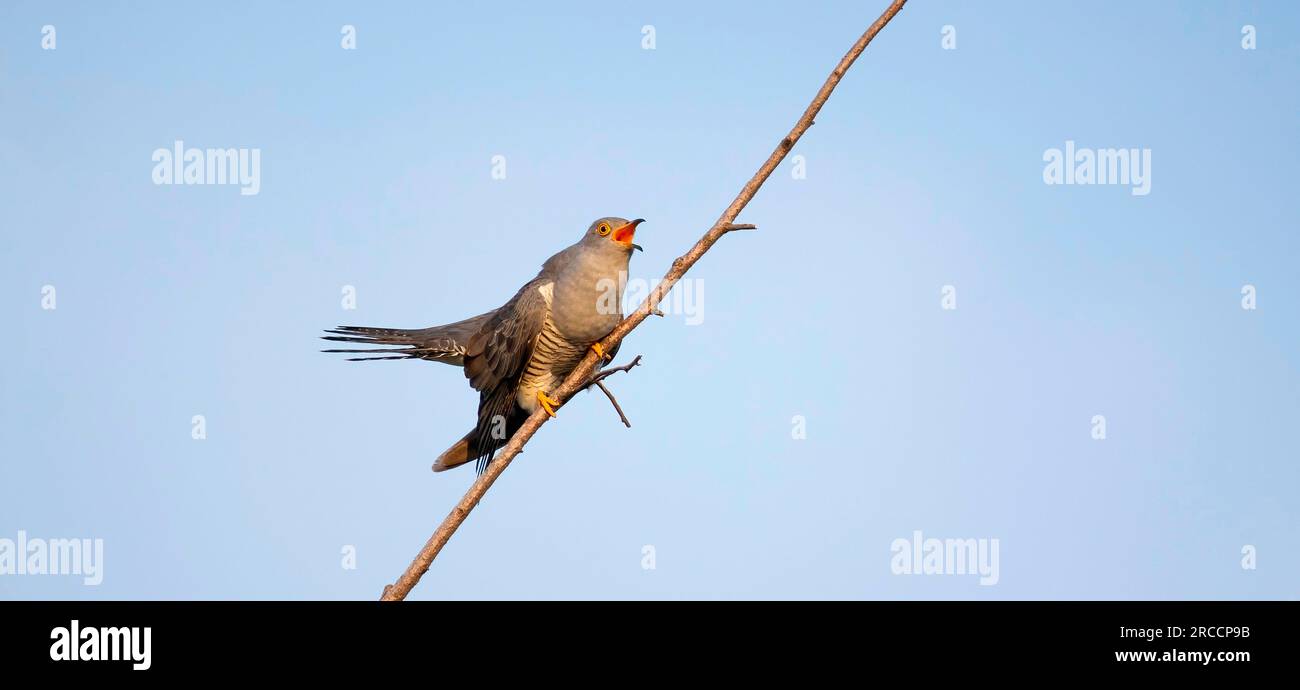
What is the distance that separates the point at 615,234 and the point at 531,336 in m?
0.81

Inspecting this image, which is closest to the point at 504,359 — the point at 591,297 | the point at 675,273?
the point at 591,297

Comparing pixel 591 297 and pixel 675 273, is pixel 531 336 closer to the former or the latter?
pixel 591 297

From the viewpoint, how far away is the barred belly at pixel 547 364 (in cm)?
628

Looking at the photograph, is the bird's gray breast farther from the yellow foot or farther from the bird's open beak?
the yellow foot

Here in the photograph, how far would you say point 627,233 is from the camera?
6.07 m

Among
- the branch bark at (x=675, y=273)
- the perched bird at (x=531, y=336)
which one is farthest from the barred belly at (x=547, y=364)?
the branch bark at (x=675, y=273)

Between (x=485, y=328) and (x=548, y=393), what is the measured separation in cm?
57

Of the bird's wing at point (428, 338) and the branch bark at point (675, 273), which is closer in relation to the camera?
the branch bark at point (675, 273)

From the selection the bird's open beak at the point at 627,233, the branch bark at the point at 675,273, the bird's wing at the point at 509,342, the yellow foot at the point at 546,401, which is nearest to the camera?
the branch bark at the point at 675,273

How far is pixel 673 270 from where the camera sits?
4199mm

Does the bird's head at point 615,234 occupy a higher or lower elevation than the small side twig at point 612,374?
higher

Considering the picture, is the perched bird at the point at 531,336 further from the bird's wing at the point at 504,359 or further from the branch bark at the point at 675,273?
the branch bark at the point at 675,273
